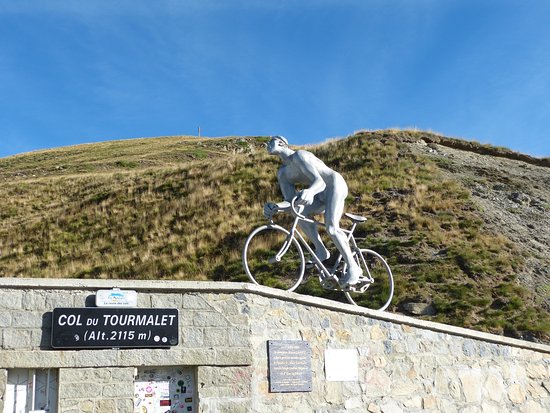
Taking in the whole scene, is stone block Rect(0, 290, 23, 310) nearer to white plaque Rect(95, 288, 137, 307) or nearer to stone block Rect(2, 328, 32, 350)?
stone block Rect(2, 328, 32, 350)

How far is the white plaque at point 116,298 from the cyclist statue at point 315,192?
2917 mm

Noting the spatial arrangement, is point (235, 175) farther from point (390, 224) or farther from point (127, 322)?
point (127, 322)

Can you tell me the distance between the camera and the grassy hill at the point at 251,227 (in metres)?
16.4

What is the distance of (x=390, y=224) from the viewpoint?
67.1ft

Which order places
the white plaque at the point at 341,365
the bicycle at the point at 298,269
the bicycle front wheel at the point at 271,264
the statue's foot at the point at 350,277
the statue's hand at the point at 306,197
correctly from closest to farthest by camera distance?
the white plaque at the point at 341,365, the statue's hand at the point at 306,197, the statue's foot at the point at 350,277, the bicycle at the point at 298,269, the bicycle front wheel at the point at 271,264

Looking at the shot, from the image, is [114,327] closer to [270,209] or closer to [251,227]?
[270,209]

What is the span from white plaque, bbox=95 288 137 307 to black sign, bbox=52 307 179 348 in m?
0.06

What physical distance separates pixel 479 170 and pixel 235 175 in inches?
389

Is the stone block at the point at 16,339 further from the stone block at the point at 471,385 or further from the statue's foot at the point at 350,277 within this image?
the stone block at the point at 471,385

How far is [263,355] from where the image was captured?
8344mm

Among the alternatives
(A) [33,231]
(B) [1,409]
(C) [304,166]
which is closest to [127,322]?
(B) [1,409]

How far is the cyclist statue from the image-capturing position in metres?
10.0

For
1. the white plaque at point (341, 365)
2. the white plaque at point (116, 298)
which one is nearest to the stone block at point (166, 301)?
the white plaque at point (116, 298)

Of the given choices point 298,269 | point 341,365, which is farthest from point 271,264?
point 341,365
